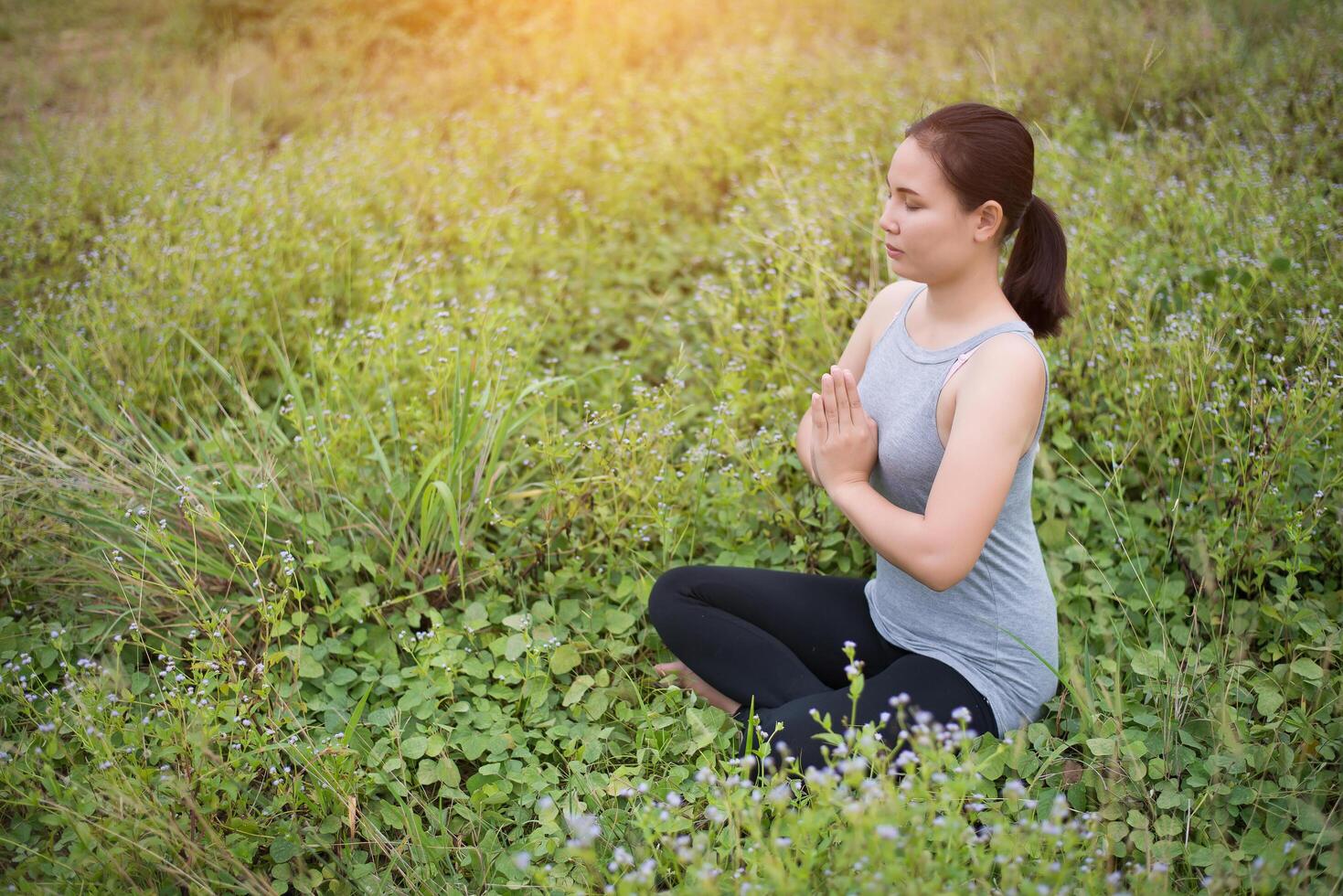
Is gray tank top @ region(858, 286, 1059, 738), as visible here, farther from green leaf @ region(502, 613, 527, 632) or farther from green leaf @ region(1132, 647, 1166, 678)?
green leaf @ region(502, 613, 527, 632)

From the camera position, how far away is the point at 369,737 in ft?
7.95

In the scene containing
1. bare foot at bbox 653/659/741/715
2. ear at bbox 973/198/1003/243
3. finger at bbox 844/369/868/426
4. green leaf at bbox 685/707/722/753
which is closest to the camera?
ear at bbox 973/198/1003/243

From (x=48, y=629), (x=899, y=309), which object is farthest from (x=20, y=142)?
(x=899, y=309)

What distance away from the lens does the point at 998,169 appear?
200 cm

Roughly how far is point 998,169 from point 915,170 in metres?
0.18

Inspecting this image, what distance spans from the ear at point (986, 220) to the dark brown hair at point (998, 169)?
0.02 m

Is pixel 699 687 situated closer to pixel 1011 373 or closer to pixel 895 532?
pixel 895 532

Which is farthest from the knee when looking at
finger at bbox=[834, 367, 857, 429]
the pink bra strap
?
the pink bra strap

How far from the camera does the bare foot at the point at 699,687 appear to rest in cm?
243

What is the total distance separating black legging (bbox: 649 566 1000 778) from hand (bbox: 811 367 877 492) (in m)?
0.42

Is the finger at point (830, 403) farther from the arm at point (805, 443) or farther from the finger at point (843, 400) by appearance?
the arm at point (805, 443)

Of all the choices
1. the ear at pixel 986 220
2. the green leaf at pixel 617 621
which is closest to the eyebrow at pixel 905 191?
the ear at pixel 986 220

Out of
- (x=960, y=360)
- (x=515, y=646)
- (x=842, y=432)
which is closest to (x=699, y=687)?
(x=515, y=646)

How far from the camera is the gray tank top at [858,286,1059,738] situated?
214 centimetres
